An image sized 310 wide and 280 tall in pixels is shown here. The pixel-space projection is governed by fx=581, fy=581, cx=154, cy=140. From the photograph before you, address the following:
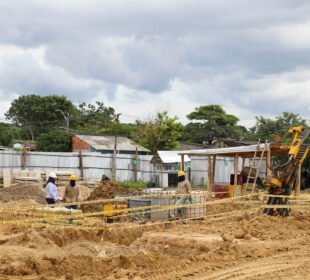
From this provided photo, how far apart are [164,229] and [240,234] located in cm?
237

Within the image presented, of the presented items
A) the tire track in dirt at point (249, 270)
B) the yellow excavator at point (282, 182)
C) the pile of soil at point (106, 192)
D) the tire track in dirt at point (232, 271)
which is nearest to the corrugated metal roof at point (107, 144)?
the pile of soil at point (106, 192)

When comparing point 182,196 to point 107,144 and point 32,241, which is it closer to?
point 32,241

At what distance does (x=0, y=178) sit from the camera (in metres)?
30.7

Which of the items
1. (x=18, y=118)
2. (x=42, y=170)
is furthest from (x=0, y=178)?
(x=18, y=118)

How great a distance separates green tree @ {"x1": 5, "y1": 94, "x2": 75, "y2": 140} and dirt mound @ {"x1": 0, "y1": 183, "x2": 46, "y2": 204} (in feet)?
124

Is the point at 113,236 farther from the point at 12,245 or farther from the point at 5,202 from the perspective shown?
the point at 5,202

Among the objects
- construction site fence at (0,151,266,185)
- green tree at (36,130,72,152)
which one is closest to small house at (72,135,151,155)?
green tree at (36,130,72,152)

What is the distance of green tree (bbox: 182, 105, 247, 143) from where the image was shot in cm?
6106

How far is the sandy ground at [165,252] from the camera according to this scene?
9383 millimetres

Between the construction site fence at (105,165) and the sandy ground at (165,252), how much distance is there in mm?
18189

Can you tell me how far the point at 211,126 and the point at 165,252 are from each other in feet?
163

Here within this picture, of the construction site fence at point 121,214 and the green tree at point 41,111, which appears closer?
the construction site fence at point 121,214

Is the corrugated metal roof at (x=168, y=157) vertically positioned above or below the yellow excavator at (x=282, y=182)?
above

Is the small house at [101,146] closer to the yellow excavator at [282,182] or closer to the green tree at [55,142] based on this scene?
the green tree at [55,142]
